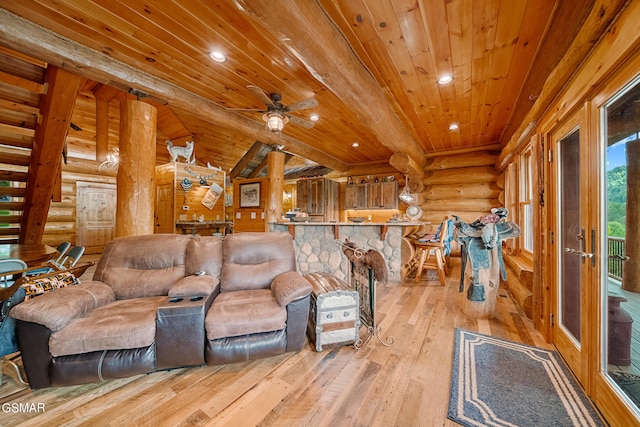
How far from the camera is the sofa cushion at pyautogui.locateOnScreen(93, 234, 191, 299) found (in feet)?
7.02

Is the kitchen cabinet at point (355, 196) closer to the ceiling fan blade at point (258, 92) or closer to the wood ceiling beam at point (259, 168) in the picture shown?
the wood ceiling beam at point (259, 168)

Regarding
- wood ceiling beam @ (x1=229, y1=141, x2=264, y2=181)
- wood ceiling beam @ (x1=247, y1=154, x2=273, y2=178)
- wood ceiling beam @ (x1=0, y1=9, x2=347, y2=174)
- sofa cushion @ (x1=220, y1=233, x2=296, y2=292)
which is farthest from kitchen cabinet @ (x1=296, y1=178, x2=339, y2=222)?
sofa cushion @ (x1=220, y1=233, x2=296, y2=292)

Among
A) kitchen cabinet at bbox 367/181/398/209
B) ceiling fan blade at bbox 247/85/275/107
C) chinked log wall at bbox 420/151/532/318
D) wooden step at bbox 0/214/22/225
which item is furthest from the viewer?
kitchen cabinet at bbox 367/181/398/209

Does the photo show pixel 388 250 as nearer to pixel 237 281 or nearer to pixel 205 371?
pixel 237 281

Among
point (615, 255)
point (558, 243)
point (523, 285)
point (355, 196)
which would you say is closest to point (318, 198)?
point (355, 196)

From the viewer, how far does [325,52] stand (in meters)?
1.81

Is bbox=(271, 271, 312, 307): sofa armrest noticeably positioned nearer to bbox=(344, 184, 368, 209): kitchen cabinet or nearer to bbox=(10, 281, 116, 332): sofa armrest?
bbox=(10, 281, 116, 332): sofa armrest

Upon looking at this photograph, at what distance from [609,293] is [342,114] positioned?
11.1ft

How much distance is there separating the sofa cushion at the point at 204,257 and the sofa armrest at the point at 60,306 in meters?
0.69

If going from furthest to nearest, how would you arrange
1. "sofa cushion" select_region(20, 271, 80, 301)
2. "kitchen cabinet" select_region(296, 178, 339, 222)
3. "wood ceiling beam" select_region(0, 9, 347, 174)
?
"kitchen cabinet" select_region(296, 178, 339, 222) → "wood ceiling beam" select_region(0, 9, 347, 174) → "sofa cushion" select_region(20, 271, 80, 301)

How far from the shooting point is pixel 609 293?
56.9 inches

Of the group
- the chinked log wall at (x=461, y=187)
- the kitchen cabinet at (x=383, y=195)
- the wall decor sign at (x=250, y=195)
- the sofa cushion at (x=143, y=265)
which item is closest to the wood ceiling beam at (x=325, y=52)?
the sofa cushion at (x=143, y=265)

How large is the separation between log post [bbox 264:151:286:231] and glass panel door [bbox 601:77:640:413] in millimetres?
4404

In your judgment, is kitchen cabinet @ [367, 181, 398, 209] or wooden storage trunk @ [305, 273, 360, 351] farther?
kitchen cabinet @ [367, 181, 398, 209]
